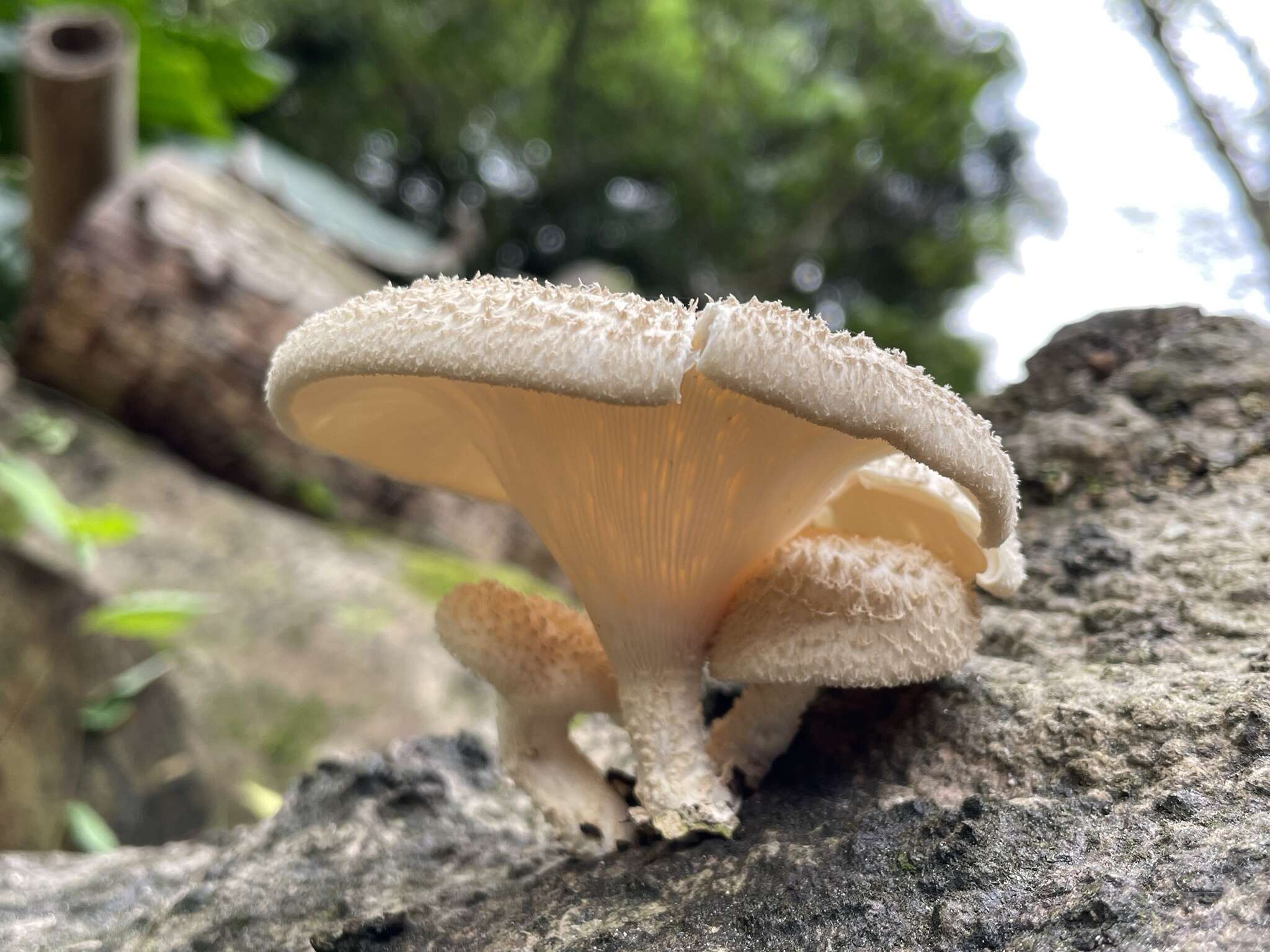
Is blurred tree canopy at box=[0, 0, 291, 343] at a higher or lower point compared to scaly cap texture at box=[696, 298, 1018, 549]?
lower

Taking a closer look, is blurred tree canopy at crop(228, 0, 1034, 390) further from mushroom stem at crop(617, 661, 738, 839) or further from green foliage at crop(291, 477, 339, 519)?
mushroom stem at crop(617, 661, 738, 839)

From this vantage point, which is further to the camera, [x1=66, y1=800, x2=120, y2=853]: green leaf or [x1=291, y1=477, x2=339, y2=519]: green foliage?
[x1=291, y1=477, x2=339, y2=519]: green foliage

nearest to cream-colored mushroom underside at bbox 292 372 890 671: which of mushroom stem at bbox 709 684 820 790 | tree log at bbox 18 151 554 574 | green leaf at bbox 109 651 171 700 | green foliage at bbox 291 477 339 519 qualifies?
mushroom stem at bbox 709 684 820 790

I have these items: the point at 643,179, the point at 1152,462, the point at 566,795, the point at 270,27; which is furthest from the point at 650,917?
the point at 270,27

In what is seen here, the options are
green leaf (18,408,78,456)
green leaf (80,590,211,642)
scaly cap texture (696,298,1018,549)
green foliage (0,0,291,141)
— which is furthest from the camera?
green foliage (0,0,291,141)

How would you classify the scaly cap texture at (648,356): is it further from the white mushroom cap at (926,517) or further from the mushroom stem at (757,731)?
the mushroom stem at (757,731)

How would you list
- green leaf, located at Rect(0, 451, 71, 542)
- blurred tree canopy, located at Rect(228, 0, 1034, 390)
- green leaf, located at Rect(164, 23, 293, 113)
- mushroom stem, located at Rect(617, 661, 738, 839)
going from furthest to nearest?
blurred tree canopy, located at Rect(228, 0, 1034, 390), green leaf, located at Rect(164, 23, 293, 113), green leaf, located at Rect(0, 451, 71, 542), mushroom stem, located at Rect(617, 661, 738, 839)

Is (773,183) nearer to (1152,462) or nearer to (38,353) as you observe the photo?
(38,353)
